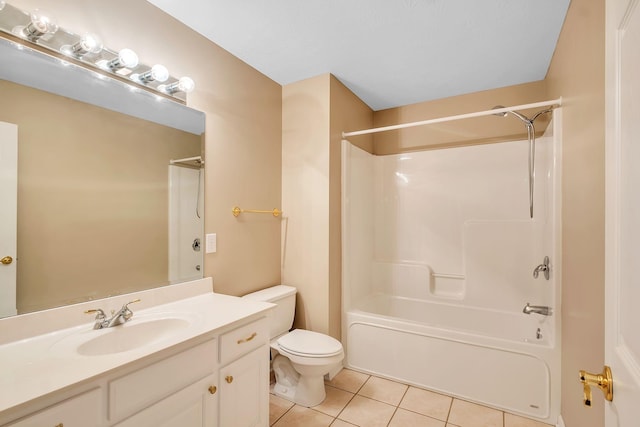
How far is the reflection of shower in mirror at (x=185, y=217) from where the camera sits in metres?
1.75

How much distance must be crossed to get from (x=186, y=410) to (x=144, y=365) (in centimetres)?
31

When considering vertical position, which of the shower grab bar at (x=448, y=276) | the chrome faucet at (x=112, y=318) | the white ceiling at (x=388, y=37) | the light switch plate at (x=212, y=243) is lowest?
the shower grab bar at (x=448, y=276)

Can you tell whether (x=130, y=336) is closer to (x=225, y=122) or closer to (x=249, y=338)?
(x=249, y=338)

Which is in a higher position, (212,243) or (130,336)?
(212,243)

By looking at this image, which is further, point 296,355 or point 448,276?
point 448,276

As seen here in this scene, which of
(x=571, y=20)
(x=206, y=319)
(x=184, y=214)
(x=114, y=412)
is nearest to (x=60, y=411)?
(x=114, y=412)

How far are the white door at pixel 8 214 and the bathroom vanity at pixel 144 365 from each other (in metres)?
0.10

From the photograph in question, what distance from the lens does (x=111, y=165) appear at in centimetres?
148

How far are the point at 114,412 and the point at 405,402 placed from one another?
1801 mm

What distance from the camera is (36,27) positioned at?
1190mm

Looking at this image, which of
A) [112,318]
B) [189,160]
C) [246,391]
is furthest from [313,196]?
[112,318]

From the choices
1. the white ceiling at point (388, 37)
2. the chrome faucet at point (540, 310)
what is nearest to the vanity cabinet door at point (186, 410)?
the white ceiling at point (388, 37)

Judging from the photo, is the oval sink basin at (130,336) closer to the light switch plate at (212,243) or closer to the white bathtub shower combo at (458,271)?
the light switch plate at (212,243)

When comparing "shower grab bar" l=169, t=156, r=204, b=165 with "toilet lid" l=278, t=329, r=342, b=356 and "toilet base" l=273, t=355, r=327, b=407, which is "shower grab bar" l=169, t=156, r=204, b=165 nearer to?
"toilet lid" l=278, t=329, r=342, b=356
